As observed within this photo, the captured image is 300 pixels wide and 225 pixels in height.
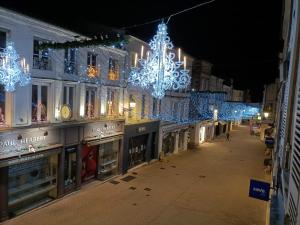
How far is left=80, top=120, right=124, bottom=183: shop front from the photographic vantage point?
18.1 metres

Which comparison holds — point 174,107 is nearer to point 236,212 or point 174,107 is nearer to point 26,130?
point 236,212

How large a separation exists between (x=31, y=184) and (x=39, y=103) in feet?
14.4

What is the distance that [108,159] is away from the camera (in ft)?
68.3

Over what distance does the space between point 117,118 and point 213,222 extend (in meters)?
9.82

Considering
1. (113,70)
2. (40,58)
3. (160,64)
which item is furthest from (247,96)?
(160,64)

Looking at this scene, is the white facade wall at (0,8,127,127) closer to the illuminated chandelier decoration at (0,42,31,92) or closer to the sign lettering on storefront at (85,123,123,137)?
the illuminated chandelier decoration at (0,42,31,92)

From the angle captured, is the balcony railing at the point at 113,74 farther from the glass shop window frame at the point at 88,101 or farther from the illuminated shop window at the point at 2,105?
the illuminated shop window at the point at 2,105

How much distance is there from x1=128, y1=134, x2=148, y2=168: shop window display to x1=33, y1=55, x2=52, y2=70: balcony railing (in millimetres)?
10141

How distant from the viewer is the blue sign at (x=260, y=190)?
10305 mm

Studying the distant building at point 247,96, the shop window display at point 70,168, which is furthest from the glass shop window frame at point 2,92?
the distant building at point 247,96

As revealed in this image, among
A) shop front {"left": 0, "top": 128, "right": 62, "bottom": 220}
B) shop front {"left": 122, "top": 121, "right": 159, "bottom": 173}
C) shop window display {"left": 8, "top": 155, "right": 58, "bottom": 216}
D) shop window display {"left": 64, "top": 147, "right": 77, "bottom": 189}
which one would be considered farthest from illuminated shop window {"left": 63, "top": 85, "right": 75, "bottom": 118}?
shop front {"left": 122, "top": 121, "right": 159, "bottom": 173}

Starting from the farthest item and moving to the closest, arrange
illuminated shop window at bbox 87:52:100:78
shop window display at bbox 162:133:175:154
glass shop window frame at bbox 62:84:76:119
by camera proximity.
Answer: shop window display at bbox 162:133:175:154, illuminated shop window at bbox 87:52:100:78, glass shop window frame at bbox 62:84:76:119

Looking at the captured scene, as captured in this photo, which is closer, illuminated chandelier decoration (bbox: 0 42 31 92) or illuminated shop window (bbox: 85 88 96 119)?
illuminated chandelier decoration (bbox: 0 42 31 92)

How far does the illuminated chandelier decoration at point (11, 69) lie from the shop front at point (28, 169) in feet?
7.38
